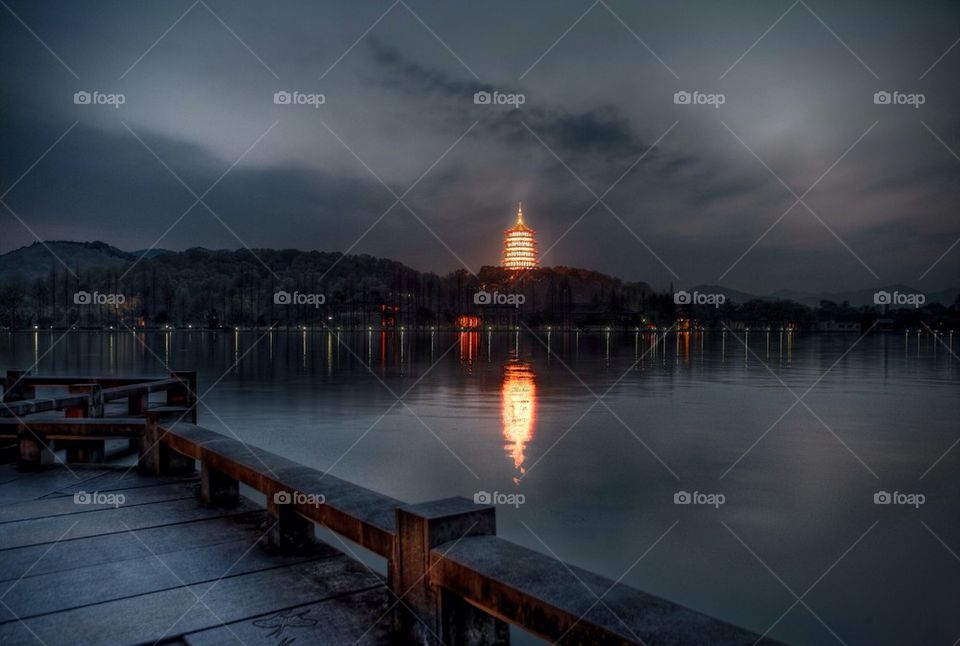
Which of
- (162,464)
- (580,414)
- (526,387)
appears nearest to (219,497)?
(162,464)

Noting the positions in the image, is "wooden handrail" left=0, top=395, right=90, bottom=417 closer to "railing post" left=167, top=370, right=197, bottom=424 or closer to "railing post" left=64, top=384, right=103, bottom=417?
"railing post" left=64, top=384, right=103, bottom=417

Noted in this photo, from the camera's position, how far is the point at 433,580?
4723 millimetres

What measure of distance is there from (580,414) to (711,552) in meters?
16.7

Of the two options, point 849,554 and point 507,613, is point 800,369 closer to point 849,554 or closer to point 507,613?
point 849,554

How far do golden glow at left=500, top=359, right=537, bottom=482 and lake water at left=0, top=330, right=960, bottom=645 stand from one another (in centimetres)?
14

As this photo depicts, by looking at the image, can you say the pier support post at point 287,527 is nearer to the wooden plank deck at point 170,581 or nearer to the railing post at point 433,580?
the wooden plank deck at point 170,581

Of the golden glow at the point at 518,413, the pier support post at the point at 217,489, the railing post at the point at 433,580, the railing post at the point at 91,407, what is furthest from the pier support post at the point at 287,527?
the railing post at the point at 91,407

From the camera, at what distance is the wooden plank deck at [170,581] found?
17.0ft

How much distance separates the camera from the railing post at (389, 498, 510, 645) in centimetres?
475

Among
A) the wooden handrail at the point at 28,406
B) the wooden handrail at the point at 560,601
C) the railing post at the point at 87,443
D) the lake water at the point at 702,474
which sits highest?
the wooden handrail at the point at 560,601

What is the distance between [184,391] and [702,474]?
16.0m

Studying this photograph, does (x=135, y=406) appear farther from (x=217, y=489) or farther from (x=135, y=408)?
(x=217, y=489)

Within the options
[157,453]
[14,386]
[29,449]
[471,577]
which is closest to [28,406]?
[29,449]

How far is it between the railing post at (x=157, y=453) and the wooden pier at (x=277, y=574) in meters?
0.75
